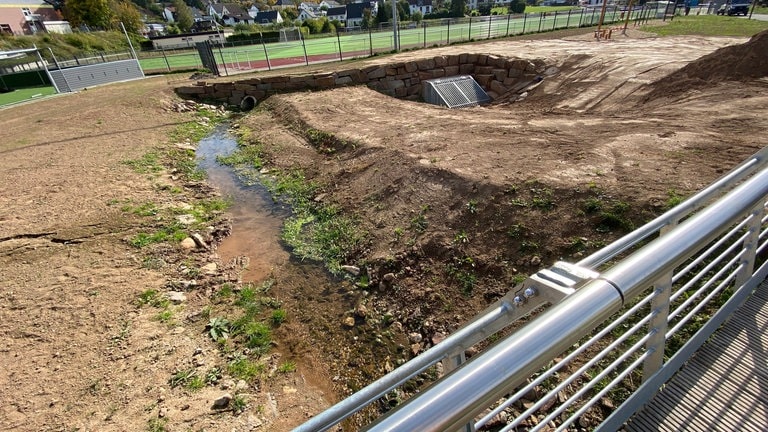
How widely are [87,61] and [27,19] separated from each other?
36.8m

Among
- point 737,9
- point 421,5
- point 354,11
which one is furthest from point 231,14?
point 737,9

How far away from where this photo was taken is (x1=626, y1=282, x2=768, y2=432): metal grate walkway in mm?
1517

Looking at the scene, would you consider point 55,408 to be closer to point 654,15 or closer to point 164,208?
point 164,208

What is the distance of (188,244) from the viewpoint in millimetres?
5645

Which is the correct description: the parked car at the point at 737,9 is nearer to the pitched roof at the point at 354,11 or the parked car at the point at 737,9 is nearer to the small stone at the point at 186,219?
the small stone at the point at 186,219

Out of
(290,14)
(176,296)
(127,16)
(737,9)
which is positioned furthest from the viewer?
(290,14)

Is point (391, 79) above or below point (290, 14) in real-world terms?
below

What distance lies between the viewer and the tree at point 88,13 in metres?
38.2

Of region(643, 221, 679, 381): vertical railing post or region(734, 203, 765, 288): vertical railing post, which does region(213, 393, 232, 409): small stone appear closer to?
region(643, 221, 679, 381): vertical railing post

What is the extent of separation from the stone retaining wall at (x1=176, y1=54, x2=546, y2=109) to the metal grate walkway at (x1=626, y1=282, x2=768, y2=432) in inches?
508

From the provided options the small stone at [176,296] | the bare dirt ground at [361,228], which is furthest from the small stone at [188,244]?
the small stone at [176,296]

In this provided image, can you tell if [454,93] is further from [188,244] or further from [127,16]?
[127,16]

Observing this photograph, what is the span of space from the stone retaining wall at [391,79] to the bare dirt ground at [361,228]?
557cm

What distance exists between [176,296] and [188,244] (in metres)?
1.31
